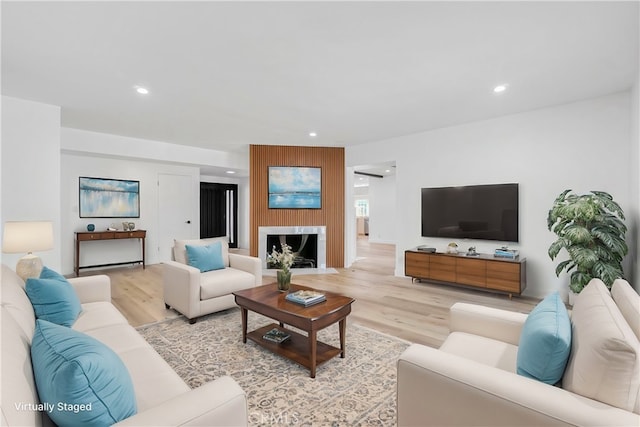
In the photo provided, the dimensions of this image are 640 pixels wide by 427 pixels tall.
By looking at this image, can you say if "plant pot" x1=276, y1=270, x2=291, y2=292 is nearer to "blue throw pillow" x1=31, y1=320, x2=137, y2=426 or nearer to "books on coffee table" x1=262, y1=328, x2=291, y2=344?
"books on coffee table" x1=262, y1=328, x2=291, y2=344

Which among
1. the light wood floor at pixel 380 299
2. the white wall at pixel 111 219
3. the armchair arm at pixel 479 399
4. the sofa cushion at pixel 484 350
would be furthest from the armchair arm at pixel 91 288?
the white wall at pixel 111 219

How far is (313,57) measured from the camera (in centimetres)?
256

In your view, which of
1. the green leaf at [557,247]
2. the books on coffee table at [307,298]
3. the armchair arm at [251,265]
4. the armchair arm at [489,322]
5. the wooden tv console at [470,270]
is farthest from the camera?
the wooden tv console at [470,270]

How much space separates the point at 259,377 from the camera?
2148 millimetres

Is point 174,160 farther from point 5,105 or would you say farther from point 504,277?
point 504,277

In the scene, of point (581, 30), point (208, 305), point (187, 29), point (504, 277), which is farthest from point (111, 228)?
point (581, 30)

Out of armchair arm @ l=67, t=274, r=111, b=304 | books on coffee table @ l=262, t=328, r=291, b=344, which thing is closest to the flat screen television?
books on coffee table @ l=262, t=328, r=291, b=344

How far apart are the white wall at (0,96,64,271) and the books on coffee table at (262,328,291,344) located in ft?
10.4

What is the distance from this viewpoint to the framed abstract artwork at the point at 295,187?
5.87 m

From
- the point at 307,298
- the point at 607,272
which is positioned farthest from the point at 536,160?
the point at 307,298

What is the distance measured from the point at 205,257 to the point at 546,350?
3278 mm

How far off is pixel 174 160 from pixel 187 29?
14.2 ft

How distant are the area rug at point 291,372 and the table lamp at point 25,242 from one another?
111 centimetres

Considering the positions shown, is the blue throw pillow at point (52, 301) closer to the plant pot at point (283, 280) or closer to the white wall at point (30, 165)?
the plant pot at point (283, 280)
